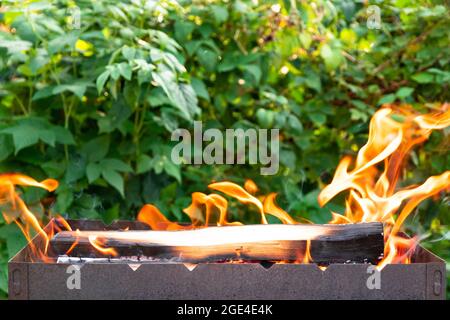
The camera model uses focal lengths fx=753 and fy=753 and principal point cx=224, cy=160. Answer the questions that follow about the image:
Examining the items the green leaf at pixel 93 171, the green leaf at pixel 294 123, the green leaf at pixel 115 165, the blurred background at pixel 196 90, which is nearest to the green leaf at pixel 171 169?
the blurred background at pixel 196 90

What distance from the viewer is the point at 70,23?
264cm

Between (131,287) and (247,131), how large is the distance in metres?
1.53

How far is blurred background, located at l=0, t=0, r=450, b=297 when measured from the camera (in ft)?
8.38

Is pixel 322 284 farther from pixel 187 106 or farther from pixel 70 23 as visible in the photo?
pixel 70 23

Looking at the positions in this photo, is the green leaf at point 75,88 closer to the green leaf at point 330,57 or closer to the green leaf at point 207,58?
the green leaf at point 207,58

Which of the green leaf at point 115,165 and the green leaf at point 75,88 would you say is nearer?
the green leaf at point 75,88

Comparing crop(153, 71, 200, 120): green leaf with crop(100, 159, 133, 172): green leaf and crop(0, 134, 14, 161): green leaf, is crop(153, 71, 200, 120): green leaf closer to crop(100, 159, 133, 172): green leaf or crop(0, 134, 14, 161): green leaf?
crop(100, 159, 133, 172): green leaf

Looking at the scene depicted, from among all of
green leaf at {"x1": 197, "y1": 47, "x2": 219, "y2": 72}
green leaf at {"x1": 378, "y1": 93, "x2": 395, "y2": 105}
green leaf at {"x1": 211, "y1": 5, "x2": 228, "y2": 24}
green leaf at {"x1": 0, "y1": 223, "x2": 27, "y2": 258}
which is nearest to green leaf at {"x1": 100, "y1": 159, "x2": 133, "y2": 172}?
green leaf at {"x1": 0, "y1": 223, "x2": 27, "y2": 258}

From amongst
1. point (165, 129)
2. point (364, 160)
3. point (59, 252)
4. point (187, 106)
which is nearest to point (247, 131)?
point (165, 129)

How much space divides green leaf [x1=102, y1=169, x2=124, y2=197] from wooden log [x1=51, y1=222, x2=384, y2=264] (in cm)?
80

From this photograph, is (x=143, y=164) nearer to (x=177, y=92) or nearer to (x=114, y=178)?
(x=114, y=178)

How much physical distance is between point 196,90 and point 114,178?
474 mm

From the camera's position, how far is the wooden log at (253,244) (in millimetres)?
1686

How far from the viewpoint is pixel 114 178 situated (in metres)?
2.60
